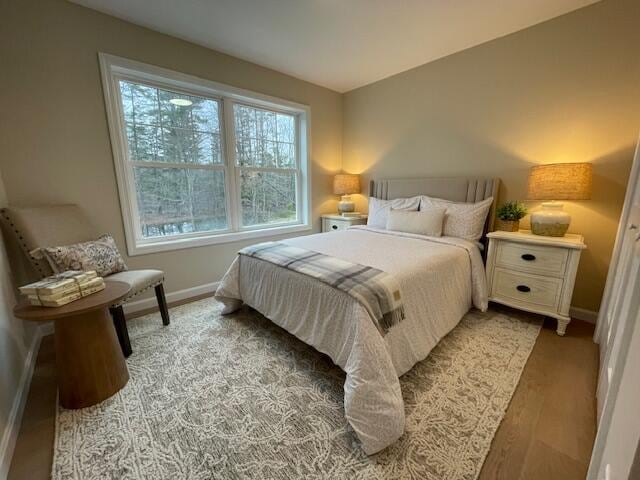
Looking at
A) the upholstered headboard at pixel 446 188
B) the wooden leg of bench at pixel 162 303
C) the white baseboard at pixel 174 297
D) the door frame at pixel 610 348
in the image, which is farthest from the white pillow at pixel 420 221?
the wooden leg of bench at pixel 162 303

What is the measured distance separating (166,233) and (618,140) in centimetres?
396

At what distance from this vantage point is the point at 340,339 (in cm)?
146

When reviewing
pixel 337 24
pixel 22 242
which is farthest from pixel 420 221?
pixel 22 242

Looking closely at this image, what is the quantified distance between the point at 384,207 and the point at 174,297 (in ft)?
8.20

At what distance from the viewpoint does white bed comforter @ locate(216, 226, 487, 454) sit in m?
1.20

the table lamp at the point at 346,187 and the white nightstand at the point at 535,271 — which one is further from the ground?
the table lamp at the point at 346,187

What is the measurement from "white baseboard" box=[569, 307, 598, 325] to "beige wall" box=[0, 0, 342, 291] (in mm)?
3736

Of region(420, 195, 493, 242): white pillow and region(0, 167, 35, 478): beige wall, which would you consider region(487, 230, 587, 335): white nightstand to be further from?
region(0, 167, 35, 478): beige wall

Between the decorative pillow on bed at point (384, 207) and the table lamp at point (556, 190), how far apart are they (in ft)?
3.46

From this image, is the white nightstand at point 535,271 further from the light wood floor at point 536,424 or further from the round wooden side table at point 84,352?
the round wooden side table at point 84,352

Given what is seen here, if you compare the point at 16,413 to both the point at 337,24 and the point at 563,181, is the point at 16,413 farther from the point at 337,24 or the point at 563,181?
the point at 563,181

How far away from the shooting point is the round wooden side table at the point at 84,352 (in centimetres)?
140

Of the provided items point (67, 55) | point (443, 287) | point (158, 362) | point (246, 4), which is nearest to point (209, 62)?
point (246, 4)

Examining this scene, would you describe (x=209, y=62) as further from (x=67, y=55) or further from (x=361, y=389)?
(x=361, y=389)
